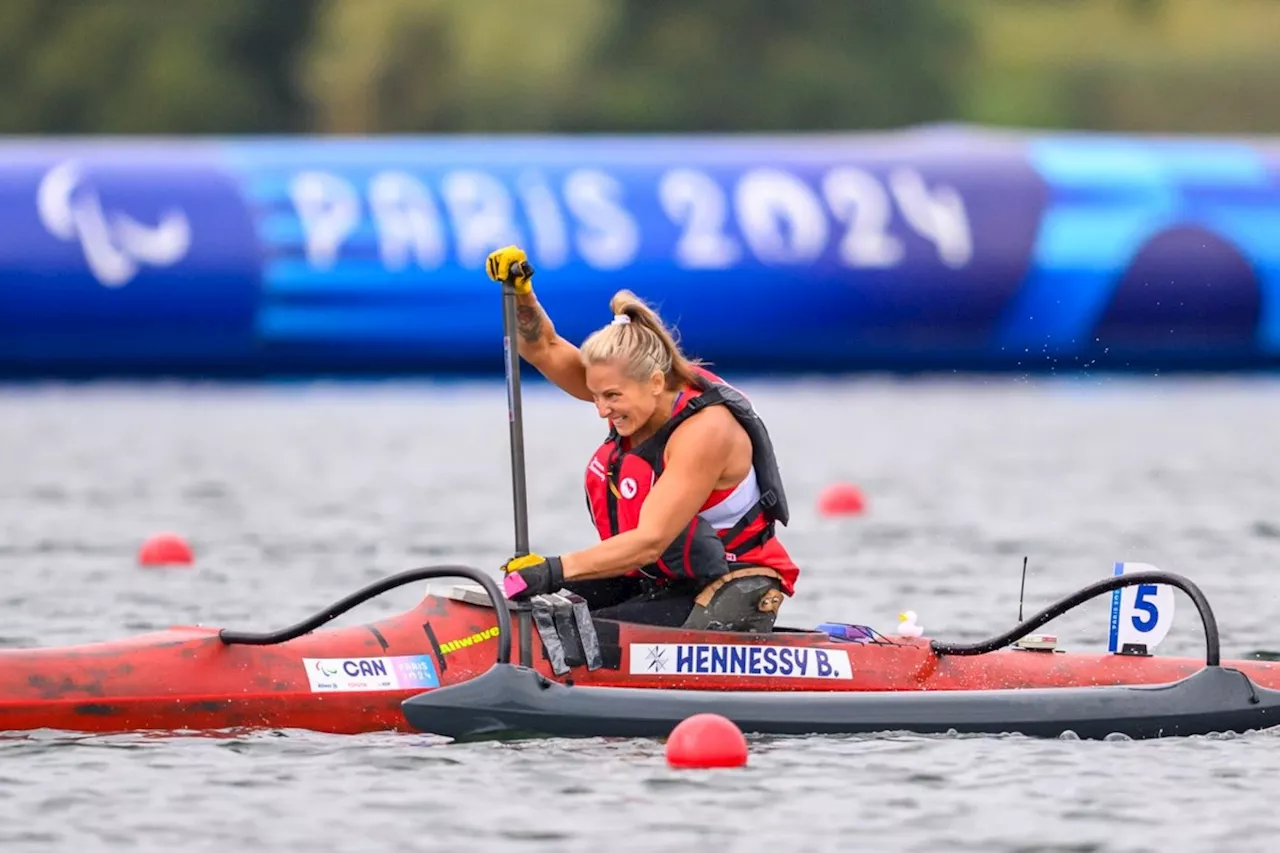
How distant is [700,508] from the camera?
8797mm

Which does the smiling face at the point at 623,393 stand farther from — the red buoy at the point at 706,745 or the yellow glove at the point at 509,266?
the red buoy at the point at 706,745

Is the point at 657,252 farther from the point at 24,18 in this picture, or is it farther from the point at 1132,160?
the point at 24,18

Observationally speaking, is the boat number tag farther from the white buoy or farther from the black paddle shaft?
the black paddle shaft

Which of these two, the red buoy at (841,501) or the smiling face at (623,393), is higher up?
the smiling face at (623,393)

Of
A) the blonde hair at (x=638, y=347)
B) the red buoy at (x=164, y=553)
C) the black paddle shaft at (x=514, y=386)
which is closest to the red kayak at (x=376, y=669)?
the black paddle shaft at (x=514, y=386)

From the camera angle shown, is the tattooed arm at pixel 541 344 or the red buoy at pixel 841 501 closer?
the tattooed arm at pixel 541 344

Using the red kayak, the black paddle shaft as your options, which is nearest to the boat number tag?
the red kayak

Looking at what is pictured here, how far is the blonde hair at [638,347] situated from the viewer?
863 centimetres

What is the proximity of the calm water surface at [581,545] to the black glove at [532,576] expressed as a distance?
0.52 m

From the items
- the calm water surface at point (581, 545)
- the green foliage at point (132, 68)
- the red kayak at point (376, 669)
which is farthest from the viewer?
the green foliage at point (132, 68)

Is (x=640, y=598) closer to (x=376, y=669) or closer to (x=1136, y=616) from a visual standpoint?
(x=376, y=669)

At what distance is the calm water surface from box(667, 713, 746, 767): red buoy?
84 millimetres

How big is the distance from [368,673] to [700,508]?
4.10 feet

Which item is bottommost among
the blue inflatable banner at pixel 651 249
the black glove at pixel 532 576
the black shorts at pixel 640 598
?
the black shorts at pixel 640 598
